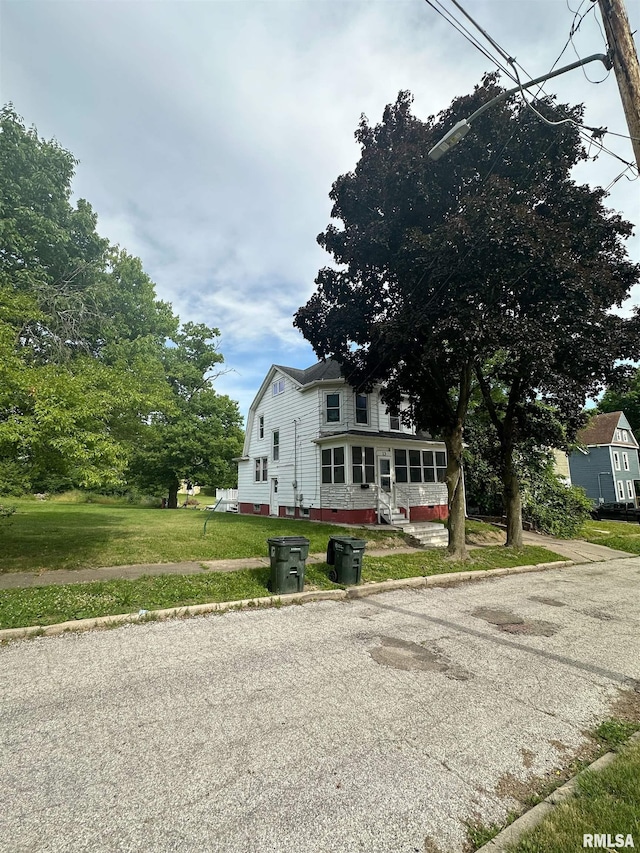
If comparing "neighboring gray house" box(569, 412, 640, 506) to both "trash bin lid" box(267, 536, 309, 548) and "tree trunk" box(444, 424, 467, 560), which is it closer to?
"tree trunk" box(444, 424, 467, 560)

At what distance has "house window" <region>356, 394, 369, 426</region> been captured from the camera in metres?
19.2

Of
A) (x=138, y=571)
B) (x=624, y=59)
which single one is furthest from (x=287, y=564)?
(x=624, y=59)

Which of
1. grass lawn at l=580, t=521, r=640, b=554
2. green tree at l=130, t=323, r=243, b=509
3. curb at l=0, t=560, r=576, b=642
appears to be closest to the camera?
curb at l=0, t=560, r=576, b=642

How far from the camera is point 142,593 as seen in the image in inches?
271

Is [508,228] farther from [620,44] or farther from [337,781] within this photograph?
[337,781]

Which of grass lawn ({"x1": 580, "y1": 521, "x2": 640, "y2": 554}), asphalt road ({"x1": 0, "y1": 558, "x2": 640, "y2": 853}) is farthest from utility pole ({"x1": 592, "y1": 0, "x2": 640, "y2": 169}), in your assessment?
grass lawn ({"x1": 580, "y1": 521, "x2": 640, "y2": 554})

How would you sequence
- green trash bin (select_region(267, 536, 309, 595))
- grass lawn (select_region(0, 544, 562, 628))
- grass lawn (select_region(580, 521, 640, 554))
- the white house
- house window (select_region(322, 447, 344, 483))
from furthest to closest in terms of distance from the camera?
house window (select_region(322, 447, 344, 483)), the white house, grass lawn (select_region(580, 521, 640, 554)), green trash bin (select_region(267, 536, 309, 595)), grass lawn (select_region(0, 544, 562, 628))

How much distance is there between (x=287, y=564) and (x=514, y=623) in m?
3.93

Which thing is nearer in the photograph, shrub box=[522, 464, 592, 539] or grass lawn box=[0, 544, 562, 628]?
grass lawn box=[0, 544, 562, 628]

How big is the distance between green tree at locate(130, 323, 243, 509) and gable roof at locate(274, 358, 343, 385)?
370 inches

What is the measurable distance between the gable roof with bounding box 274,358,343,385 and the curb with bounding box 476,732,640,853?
16.5m

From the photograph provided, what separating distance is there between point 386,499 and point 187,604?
11.9m

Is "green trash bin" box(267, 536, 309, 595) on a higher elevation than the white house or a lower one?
lower

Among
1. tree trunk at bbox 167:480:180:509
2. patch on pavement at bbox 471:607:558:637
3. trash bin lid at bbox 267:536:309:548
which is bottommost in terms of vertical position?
patch on pavement at bbox 471:607:558:637
